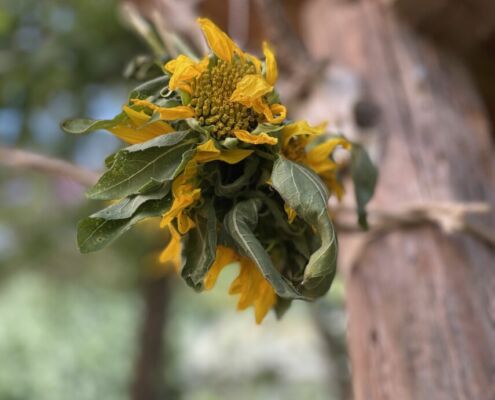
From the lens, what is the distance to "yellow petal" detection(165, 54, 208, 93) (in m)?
0.44

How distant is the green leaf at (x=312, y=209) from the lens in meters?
0.43

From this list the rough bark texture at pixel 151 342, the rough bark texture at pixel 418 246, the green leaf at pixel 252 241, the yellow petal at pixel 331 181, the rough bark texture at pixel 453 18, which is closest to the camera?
the green leaf at pixel 252 241

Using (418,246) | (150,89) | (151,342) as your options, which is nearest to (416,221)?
(418,246)

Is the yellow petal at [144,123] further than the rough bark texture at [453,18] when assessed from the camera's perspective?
No

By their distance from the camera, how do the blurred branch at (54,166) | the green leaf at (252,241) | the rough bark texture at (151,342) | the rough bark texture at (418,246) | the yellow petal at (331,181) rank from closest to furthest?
the green leaf at (252,241)
the yellow petal at (331,181)
the rough bark texture at (418,246)
the blurred branch at (54,166)
the rough bark texture at (151,342)

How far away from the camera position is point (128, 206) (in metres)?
0.45

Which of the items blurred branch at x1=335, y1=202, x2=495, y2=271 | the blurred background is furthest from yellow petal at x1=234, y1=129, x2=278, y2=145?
blurred branch at x1=335, y1=202, x2=495, y2=271

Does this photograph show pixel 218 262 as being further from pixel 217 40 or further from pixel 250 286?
A: pixel 217 40

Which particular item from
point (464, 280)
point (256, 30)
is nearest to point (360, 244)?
point (464, 280)

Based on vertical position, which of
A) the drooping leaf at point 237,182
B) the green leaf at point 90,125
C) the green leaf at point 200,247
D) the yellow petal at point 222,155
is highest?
the green leaf at point 90,125

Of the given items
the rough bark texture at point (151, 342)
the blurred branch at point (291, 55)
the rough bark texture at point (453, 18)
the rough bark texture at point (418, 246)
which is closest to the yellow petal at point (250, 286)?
the rough bark texture at point (418, 246)

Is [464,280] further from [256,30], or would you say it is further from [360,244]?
[256,30]

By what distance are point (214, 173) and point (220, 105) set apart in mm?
52

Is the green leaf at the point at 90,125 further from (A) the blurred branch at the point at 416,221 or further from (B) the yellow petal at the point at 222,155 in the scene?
(A) the blurred branch at the point at 416,221
